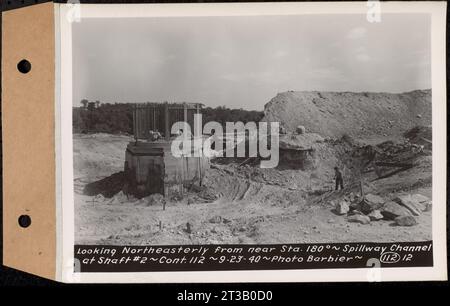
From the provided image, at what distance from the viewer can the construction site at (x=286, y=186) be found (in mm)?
1652

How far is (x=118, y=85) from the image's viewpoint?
1.63 metres

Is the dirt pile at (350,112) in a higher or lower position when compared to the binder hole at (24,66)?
lower

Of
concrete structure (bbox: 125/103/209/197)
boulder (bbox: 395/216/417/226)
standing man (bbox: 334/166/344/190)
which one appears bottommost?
boulder (bbox: 395/216/417/226)

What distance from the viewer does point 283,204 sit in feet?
5.49

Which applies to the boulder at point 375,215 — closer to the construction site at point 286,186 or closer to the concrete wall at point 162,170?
the construction site at point 286,186

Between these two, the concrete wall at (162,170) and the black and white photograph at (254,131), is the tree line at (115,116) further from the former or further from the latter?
the concrete wall at (162,170)

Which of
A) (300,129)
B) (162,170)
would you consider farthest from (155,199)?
(300,129)

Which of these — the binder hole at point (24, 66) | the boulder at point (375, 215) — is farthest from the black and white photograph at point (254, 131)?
the binder hole at point (24, 66)

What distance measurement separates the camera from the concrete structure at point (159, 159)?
1634mm

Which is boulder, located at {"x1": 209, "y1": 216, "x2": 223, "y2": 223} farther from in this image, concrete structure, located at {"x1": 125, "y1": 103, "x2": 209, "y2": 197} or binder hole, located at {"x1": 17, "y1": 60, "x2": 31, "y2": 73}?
binder hole, located at {"x1": 17, "y1": 60, "x2": 31, "y2": 73}

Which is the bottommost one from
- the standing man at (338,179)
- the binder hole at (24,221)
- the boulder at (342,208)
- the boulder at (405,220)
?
the boulder at (405,220)

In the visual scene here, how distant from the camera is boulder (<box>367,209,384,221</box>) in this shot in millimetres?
1653

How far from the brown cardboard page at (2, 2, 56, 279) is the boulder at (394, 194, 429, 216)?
130cm

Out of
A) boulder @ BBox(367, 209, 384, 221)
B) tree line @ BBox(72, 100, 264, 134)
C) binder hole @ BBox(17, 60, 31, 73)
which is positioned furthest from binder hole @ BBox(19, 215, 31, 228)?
boulder @ BBox(367, 209, 384, 221)
